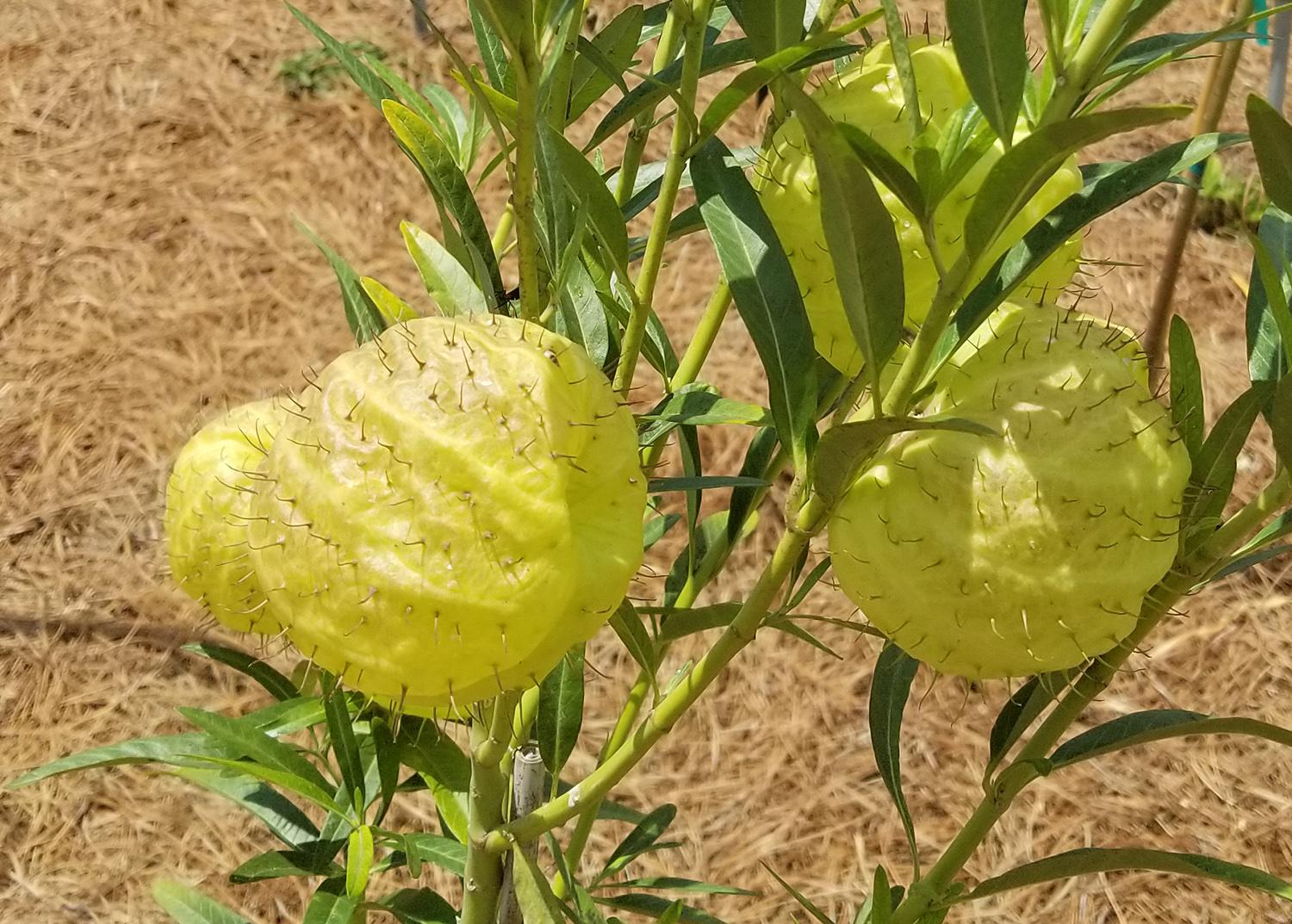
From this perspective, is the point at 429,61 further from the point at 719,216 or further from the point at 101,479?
the point at 719,216

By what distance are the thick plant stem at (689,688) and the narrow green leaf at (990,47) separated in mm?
219

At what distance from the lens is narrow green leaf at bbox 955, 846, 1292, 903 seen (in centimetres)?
88

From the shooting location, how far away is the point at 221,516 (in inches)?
30.9

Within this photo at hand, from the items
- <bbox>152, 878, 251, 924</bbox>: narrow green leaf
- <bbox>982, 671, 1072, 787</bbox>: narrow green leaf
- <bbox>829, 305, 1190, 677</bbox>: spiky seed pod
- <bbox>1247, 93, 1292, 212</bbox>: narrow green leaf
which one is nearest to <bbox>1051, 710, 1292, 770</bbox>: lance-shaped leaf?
<bbox>982, 671, 1072, 787</bbox>: narrow green leaf

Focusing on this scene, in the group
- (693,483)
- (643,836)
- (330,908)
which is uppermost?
(693,483)

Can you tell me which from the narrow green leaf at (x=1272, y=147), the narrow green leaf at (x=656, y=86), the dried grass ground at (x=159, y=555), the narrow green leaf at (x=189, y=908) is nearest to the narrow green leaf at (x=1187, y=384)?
the narrow green leaf at (x=1272, y=147)

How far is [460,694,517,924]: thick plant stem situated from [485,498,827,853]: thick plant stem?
2 centimetres

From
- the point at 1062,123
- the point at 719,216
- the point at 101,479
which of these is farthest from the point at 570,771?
the point at 1062,123

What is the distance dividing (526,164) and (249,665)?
0.65m

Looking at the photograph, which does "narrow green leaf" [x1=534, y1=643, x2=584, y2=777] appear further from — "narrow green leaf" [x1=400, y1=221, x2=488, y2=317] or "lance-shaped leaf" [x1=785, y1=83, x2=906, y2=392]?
"lance-shaped leaf" [x1=785, y1=83, x2=906, y2=392]

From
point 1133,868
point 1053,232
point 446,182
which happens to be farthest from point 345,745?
point 1053,232

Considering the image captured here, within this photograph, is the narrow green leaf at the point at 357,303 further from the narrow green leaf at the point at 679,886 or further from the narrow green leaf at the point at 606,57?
the narrow green leaf at the point at 679,886

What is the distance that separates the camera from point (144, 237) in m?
3.16

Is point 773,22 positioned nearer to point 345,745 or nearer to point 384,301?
→ point 384,301
